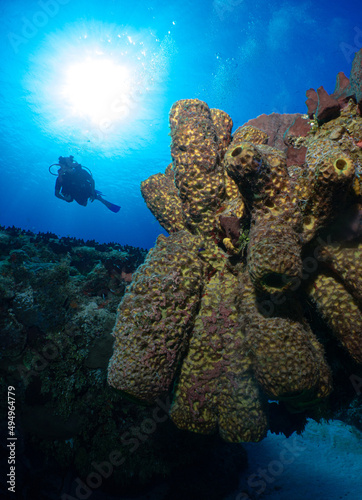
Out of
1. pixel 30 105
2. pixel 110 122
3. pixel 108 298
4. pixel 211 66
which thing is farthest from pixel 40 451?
pixel 30 105

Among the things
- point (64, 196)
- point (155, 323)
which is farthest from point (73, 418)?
point (64, 196)

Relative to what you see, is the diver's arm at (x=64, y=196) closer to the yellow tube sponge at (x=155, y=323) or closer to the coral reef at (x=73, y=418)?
the coral reef at (x=73, y=418)

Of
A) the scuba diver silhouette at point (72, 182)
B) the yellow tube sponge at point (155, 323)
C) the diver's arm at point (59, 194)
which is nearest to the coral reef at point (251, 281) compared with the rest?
the yellow tube sponge at point (155, 323)

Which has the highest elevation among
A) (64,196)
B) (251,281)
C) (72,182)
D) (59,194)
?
(72,182)

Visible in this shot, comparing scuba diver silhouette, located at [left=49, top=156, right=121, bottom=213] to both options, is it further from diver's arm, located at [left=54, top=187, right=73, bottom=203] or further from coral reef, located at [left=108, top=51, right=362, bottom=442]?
coral reef, located at [left=108, top=51, right=362, bottom=442]

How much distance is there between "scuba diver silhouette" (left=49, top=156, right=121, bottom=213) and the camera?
543 inches

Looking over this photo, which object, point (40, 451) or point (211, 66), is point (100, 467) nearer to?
point (40, 451)

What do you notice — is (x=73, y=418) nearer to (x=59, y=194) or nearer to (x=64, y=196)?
(x=59, y=194)

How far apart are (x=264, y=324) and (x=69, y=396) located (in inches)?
155

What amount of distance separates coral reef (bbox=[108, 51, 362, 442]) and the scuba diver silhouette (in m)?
12.7

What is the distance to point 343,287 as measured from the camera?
2340 mm

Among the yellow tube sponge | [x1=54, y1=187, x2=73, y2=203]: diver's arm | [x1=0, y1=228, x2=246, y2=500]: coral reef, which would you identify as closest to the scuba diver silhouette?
[x1=54, y1=187, x2=73, y2=203]: diver's arm

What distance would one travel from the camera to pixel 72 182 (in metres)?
14.4

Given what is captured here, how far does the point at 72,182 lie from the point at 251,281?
14647 millimetres
